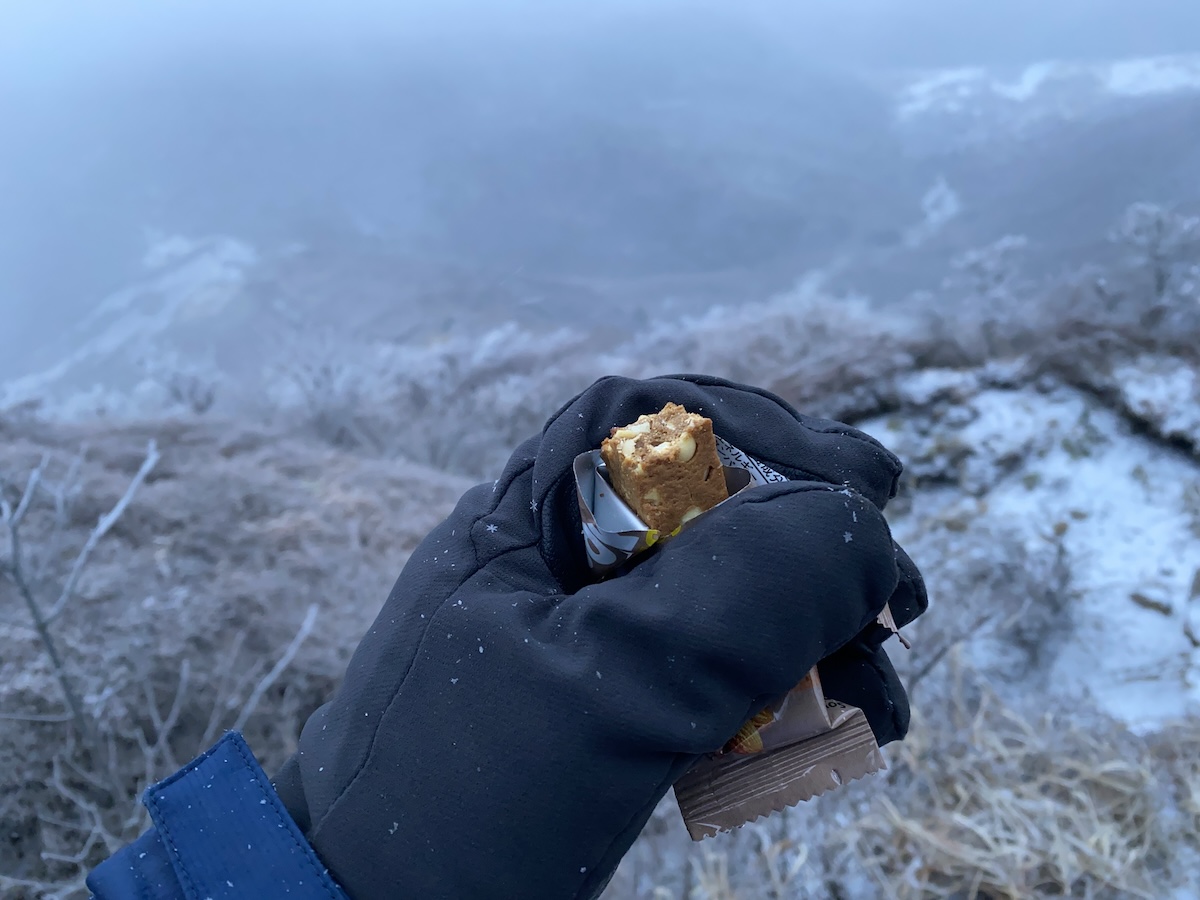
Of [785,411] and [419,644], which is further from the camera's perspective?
[785,411]

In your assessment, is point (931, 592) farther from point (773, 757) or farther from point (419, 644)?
point (419, 644)

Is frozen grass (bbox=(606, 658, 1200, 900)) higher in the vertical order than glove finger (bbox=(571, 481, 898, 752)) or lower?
lower

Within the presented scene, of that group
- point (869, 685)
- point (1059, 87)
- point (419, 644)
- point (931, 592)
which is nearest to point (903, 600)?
point (869, 685)

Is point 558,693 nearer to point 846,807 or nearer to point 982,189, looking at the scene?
point 846,807

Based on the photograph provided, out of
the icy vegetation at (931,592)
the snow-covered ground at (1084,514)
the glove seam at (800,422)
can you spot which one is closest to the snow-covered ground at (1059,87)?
the icy vegetation at (931,592)

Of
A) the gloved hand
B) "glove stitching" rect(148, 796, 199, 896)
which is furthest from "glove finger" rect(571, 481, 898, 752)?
"glove stitching" rect(148, 796, 199, 896)

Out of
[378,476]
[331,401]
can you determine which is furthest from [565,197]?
[378,476]

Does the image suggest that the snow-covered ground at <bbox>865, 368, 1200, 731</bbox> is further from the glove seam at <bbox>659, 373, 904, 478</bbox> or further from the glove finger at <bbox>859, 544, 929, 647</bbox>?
the glove seam at <bbox>659, 373, 904, 478</bbox>
